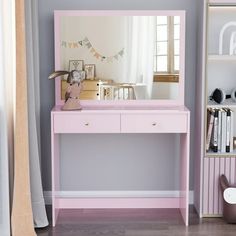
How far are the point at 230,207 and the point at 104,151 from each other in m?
1.06

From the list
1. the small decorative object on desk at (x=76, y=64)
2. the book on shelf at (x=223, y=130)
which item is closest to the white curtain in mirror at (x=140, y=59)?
the small decorative object on desk at (x=76, y=64)

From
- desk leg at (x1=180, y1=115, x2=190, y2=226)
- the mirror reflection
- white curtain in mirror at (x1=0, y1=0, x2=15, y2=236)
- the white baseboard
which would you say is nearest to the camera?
white curtain in mirror at (x1=0, y1=0, x2=15, y2=236)

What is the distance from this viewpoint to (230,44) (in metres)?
3.51

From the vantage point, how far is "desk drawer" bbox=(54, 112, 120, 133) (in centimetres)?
335

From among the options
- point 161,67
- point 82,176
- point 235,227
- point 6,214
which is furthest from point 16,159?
point 235,227

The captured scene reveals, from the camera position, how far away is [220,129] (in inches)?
138

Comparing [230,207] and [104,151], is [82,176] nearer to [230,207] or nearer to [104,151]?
[104,151]

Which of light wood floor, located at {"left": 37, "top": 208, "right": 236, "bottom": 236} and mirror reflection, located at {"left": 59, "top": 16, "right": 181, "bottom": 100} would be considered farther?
mirror reflection, located at {"left": 59, "top": 16, "right": 181, "bottom": 100}

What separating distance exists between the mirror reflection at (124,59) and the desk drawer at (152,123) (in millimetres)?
341

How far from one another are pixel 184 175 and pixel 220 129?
42 centimetres

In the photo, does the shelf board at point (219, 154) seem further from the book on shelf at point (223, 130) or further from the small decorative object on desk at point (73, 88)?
the small decorative object on desk at point (73, 88)

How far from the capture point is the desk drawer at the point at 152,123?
3.36 m

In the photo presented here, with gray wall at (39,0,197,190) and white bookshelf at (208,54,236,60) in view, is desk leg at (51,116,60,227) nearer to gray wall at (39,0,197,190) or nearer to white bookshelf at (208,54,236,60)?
gray wall at (39,0,197,190)

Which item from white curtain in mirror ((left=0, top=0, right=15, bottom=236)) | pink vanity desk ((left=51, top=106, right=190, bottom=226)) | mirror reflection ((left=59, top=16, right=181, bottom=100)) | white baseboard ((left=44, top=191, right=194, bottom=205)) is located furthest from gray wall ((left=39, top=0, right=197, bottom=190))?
white curtain in mirror ((left=0, top=0, right=15, bottom=236))
